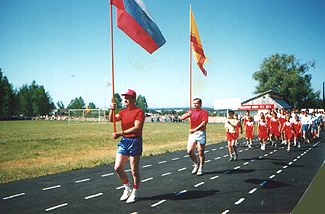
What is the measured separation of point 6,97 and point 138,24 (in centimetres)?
8680

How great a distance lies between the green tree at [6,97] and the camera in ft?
265

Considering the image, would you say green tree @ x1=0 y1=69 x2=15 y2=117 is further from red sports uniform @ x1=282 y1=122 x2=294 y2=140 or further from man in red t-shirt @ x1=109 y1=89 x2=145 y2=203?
man in red t-shirt @ x1=109 y1=89 x2=145 y2=203

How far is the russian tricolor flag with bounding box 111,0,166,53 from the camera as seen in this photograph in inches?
241

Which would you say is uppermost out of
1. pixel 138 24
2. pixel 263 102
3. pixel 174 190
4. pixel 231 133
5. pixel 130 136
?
pixel 138 24

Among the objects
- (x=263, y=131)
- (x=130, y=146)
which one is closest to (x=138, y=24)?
(x=130, y=146)

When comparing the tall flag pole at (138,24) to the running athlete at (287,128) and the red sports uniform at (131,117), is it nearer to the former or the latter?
the red sports uniform at (131,117)

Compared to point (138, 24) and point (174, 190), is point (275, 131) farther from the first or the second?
point (138, 24)

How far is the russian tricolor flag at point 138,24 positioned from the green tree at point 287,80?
2515 inches

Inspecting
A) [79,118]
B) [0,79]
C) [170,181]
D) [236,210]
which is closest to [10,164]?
[170,181]

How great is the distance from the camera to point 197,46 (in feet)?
29.6

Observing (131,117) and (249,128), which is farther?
(249,128)

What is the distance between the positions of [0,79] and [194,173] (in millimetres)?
88124

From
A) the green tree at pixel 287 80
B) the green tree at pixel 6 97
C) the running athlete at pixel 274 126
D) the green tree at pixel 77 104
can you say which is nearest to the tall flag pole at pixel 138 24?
the running athlete at pixel 274 126

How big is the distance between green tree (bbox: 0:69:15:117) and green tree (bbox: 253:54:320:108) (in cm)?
6770
